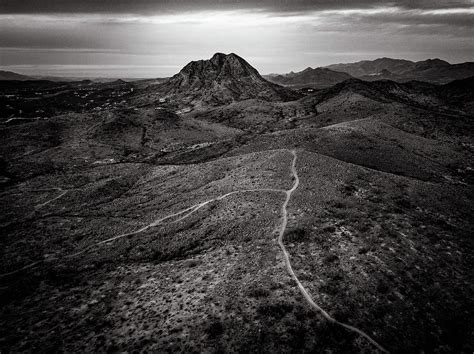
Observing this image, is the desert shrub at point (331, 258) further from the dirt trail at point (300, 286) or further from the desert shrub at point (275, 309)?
the desert shrub at point (275, 309)

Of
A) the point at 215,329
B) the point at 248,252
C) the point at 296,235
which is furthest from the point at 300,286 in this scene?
the point at 215,329

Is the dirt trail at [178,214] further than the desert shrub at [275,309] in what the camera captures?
Yes

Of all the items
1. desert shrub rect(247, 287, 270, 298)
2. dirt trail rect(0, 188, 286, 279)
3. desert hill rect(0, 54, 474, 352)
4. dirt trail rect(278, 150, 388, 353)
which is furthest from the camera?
dirt trail rect(0, 188, 286, 279)

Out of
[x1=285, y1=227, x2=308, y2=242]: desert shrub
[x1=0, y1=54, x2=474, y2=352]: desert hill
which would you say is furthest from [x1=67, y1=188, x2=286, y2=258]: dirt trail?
[x1=285, y1=227, x2=308, y2=242]: desert shrub

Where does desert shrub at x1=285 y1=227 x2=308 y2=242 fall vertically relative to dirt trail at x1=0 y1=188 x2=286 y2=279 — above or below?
above

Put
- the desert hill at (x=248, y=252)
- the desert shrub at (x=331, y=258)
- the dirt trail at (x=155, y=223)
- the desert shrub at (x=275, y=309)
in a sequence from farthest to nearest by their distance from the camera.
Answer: the dirt trail at (x=155, y=223) < the desert shrub at (x=331, y=258) < the desert shrub at (x=275, y=309) < the desert hill at (x=248, y=252)

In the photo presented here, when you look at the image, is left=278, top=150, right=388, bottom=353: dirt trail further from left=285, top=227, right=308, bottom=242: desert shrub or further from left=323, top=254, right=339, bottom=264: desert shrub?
left=323, top=254, right=339, bottom=264: desert shrub

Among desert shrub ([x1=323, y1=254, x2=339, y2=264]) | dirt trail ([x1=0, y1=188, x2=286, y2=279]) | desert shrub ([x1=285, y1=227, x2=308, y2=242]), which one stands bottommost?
dirt trail ([x1=0, y1=188, x2=286, y2=279])

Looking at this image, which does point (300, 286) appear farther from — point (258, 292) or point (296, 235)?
point (296, 235)

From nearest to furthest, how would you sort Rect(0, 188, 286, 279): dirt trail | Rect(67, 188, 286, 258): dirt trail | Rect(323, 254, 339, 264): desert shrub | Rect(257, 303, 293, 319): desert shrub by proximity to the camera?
Rect(257, 303, 293, 319): desert shrub → Rect(323, 254, 339, 264): desert shrub → Rect(0, 188, 286, 279): dirt trail → Rect(67, 188, 286, 258): dirt trail

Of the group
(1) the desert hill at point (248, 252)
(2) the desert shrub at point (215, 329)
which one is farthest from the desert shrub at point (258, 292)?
(2) the desert shrub at point (215, 329)

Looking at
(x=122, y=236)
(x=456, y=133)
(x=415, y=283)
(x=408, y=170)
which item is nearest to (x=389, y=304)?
(x=415, y=283)
